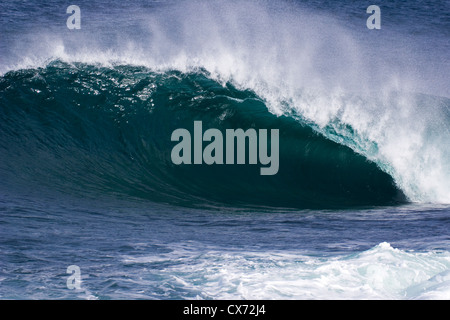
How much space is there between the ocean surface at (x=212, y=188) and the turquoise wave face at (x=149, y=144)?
4cm

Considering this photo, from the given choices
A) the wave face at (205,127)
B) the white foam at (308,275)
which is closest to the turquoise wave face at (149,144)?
the wave face at (205,127)

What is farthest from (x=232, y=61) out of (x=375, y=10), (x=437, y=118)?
(x=375, y=10)

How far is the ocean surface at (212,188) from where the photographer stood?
22.6 ft

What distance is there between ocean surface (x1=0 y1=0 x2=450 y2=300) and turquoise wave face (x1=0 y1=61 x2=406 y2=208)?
1.4 inches

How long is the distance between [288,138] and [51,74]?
6002mm

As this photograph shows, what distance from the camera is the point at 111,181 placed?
11852mm

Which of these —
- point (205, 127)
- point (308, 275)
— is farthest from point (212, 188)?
point (308, 275)

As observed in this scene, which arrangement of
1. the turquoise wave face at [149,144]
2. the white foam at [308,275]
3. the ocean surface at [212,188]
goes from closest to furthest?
1. the white foam at [308,275]
2. the ocean surface at [212,188]
3. the turquoise wave face at [149,144]

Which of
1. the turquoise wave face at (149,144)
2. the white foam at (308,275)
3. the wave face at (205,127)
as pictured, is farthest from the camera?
the wave face at (205,127)

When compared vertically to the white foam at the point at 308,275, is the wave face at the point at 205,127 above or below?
above

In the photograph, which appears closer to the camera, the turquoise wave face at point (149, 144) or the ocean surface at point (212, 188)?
the ocean surface at point (212, 188)

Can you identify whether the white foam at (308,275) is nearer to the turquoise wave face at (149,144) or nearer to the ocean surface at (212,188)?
the ocean surface at (212,188)
